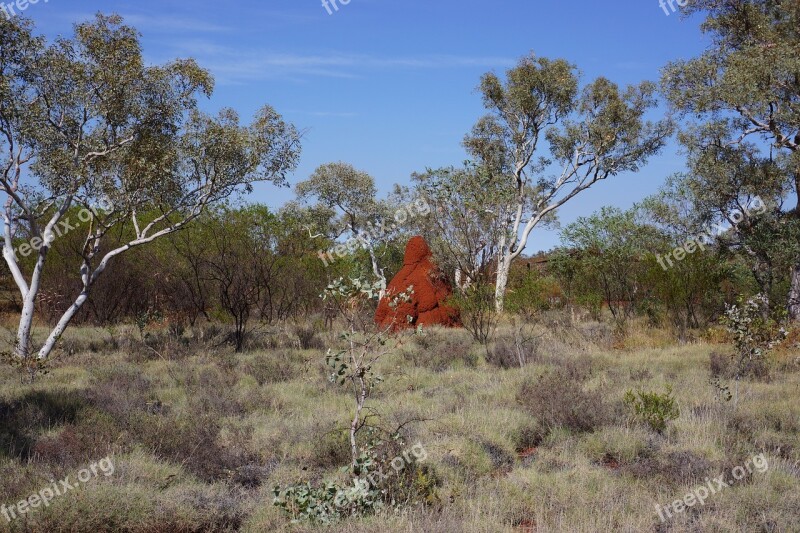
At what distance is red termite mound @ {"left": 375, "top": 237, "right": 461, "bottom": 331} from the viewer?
19.4m

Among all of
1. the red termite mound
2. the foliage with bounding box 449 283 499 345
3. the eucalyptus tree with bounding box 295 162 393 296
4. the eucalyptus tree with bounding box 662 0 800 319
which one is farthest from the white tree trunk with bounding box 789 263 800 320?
the eucalyptus tree with bounding box 295 162 393 296

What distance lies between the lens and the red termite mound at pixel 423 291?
19406 millimetres

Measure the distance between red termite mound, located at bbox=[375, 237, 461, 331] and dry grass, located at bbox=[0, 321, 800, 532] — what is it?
6.56 meters

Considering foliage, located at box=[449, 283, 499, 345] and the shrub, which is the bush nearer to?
the shrub

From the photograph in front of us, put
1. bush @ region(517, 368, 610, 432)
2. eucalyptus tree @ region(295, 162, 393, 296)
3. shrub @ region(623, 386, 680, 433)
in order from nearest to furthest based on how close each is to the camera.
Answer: shrub @ region(623, 386, 680, 433), bush @ region(517, 368, 610, 432), eucalyptus tree @ region(295, 162, 393, 296)

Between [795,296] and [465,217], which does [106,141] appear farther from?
[795,296]

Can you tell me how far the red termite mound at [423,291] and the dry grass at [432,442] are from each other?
258 inches

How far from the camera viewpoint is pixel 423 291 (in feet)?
64.1

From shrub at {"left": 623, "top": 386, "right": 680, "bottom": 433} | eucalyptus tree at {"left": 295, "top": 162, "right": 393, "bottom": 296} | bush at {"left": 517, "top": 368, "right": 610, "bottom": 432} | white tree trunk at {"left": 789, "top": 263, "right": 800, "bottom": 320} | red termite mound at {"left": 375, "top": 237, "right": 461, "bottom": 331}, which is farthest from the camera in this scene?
eucalyptus tree at {"left": 295, "top": 162, "right": 393, "bottom": 296}

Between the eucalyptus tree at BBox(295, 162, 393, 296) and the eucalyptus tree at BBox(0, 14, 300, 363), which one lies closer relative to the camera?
the eucalyptus tree at BBox(0, 14, 300, 363)

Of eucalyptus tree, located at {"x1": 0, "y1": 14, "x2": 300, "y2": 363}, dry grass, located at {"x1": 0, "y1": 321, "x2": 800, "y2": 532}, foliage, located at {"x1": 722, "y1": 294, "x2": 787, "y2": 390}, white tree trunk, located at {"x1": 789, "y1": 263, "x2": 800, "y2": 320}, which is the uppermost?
eucalyptus tree, located at {"x1": 0, "y1": 14, "x2": 300, "y2": 363}

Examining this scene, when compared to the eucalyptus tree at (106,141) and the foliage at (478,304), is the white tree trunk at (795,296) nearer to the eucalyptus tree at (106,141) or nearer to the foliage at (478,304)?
the foliage at (478,304)

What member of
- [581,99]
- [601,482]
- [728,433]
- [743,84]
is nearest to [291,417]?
[601,482]

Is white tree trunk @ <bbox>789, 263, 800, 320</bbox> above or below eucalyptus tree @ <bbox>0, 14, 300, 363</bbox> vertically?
below
